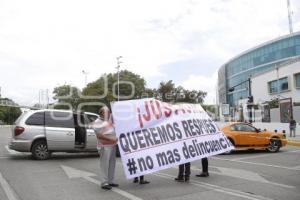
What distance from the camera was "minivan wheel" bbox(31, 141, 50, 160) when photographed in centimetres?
1540

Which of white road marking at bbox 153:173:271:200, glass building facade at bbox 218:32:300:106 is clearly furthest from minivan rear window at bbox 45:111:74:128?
glass building facade at bbox 218:32:300:106

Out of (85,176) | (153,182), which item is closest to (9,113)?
(85,176)

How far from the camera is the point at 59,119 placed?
1594cm

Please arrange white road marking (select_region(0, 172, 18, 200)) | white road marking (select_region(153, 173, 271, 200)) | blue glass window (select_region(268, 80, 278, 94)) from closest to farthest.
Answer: white road marking (select_region(153, 173, 271, 200)), white road marking (select_region(0, 172, 18, 200)), blue glass window (select_region(268, 80, 278, 94))

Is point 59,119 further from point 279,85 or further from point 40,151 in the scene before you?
point 279,85

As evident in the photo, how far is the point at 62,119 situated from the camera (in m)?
15.9

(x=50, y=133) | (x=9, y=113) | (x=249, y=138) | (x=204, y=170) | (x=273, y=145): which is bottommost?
(x=204, y=170)

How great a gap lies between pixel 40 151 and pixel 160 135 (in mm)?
6685

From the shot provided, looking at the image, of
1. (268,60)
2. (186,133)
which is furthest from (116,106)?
(268,60)

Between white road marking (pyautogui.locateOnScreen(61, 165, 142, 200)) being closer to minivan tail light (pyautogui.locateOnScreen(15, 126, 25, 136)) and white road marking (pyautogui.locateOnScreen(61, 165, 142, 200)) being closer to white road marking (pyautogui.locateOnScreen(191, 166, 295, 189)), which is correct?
minivan tail light (pyautogui.locateOnScreen(15, 126, 25, 136))

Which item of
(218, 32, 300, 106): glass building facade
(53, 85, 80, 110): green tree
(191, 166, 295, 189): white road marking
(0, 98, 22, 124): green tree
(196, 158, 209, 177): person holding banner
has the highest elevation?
(218, 32, 300, 106): glass building facade

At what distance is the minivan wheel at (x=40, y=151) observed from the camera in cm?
1540

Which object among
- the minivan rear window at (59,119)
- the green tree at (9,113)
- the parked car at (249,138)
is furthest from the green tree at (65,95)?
the minivan rear window at (59,119)

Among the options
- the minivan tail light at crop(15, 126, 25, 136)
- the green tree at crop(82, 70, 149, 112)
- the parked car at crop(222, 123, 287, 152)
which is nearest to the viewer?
the minivan tail light at crop(15, 126, 25, 136)
